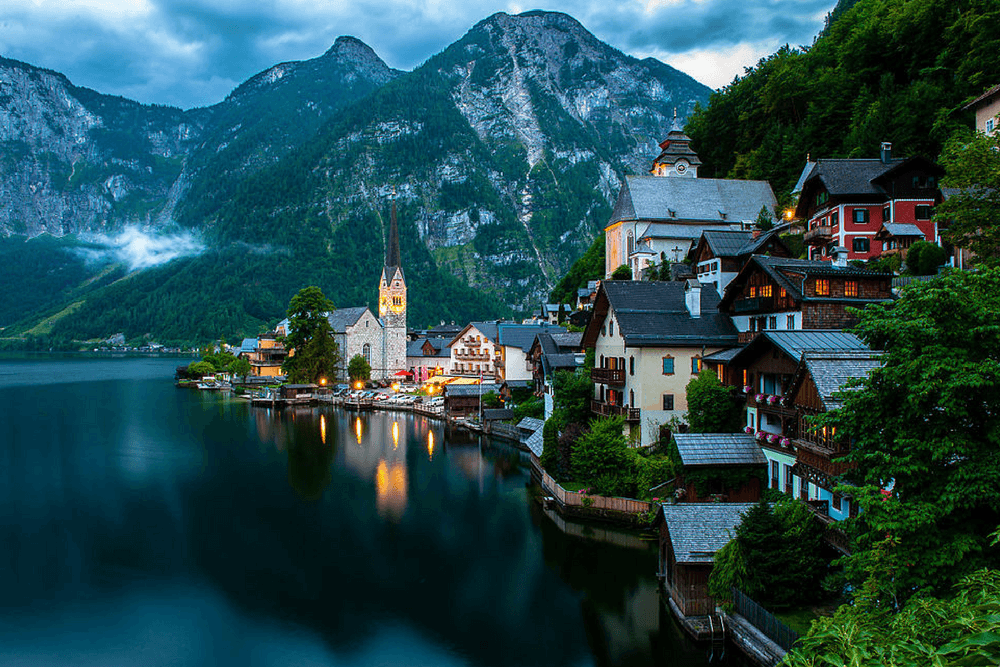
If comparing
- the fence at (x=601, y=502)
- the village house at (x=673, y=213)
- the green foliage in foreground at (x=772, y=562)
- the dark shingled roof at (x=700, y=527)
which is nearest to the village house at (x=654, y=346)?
the fence at (x=601, y=502)

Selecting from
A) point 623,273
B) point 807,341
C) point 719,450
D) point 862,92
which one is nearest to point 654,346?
point 719,450

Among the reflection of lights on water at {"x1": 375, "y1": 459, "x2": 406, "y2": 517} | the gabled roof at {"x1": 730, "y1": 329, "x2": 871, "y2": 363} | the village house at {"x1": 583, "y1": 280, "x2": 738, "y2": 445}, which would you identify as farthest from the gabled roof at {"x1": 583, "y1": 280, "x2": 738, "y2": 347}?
the reflection of lights on water at {"x1": 375, "y1": 459, "x2": 406, "y2": 517}

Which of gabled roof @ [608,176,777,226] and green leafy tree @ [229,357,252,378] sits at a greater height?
gabled roof @ [608,176,777,226]

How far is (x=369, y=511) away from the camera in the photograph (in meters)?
32.8

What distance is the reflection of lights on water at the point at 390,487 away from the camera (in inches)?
1318

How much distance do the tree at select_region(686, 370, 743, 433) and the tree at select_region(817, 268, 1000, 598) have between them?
15.4 m

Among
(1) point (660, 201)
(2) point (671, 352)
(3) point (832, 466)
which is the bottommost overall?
(3) point (832, 466)

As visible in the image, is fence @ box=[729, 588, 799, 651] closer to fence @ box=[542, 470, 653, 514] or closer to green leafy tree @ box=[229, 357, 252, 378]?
fence @ box=[542, 470, 653, 514]

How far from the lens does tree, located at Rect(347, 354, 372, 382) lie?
89.4 meters

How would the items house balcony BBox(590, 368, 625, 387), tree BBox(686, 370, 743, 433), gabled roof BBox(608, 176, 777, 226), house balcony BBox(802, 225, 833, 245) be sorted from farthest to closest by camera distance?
1. gabled roof BBox(608, 176, 777, 226)
2. house balcony BBox(802, 225, 833, 245)
3. house balcony BBox(590, 368, 625, 387)
4. tree BBox(686, 370, 743, 433)

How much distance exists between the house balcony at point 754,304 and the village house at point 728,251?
4.55m

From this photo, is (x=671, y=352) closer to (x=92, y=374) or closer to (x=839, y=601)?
(x=839, y=601)

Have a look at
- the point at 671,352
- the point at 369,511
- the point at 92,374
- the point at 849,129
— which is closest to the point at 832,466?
the point at 671,352

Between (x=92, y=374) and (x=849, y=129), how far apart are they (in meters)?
133
